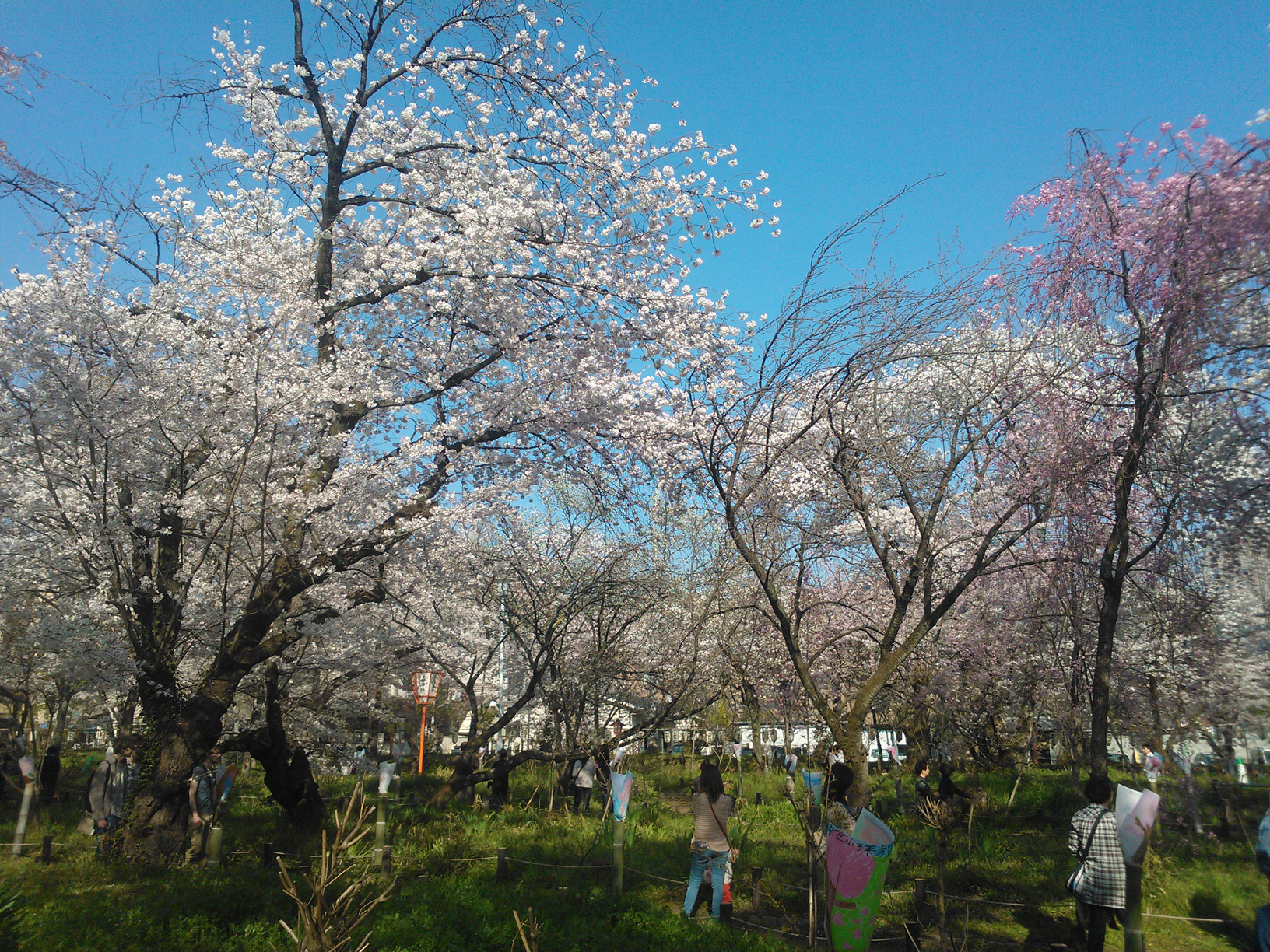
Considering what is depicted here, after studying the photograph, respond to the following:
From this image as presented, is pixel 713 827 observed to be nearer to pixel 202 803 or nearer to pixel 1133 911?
pixel 1133 911

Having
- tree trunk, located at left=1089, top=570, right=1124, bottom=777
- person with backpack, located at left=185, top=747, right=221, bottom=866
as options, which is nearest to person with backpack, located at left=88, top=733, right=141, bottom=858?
person with backpack, located at left=185, top=747, right=221, bottom=866

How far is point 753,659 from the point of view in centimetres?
1702

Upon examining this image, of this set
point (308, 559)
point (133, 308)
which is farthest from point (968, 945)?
point (133, 308)

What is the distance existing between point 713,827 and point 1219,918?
15.5 feet

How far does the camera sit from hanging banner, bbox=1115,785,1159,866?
3.15m

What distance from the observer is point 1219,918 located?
285 inches

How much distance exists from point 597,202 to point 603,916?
7.52m

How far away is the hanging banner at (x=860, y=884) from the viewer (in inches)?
168

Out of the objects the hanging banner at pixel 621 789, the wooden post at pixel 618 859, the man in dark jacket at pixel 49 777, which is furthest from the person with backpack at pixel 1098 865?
the man in dark jacket at pixel 49 777

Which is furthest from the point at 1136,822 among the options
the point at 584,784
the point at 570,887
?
the point at 584,784

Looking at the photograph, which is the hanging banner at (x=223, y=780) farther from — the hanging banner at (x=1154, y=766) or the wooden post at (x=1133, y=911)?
the hanging banner at (x=1154, y=766)

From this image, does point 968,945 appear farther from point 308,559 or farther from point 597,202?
point 597,202

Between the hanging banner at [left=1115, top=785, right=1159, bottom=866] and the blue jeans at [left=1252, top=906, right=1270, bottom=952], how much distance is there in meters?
2.08

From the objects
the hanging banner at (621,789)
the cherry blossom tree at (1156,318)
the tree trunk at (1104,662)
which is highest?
the cherry blossom tree at (1156,318)
